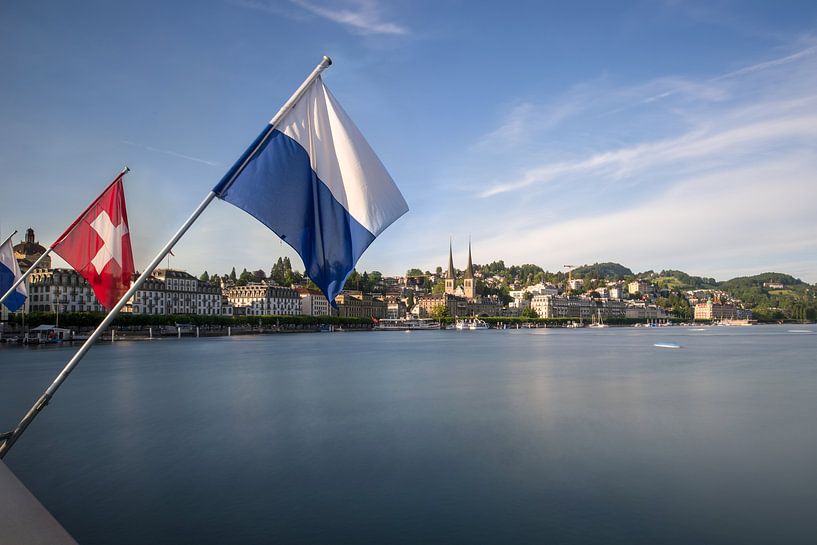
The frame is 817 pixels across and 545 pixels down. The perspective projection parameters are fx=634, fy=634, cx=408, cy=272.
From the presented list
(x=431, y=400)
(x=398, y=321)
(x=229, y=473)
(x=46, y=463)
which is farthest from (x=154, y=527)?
(x=398, y=321)

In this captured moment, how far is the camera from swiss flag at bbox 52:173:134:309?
9.67 metres

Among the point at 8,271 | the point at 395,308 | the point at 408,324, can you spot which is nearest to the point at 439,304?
the point at 395,308

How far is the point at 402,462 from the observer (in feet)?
47.5

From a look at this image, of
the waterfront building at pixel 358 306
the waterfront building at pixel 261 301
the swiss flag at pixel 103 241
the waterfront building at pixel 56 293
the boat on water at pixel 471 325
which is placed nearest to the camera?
the swiss flag at pixel 103 241

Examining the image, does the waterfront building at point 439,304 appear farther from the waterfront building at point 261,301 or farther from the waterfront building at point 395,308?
the waterfront building at point 261,301

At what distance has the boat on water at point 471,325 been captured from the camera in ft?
547

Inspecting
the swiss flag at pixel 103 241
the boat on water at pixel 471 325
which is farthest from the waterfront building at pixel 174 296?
the swiss flag at pixel 103 241

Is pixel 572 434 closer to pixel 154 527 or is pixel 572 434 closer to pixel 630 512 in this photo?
pixel 630 512

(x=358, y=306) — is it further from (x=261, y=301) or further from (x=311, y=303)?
(x=261, y=301)

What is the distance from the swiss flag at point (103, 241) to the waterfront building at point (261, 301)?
129767 mm

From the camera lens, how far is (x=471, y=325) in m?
172

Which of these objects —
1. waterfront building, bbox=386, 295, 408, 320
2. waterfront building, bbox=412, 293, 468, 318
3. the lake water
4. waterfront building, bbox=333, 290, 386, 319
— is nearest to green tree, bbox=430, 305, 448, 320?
waterfront building, bbox=412, 293, 468, 318

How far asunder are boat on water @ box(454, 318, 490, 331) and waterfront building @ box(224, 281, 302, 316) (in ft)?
151

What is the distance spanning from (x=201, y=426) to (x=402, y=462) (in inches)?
301
